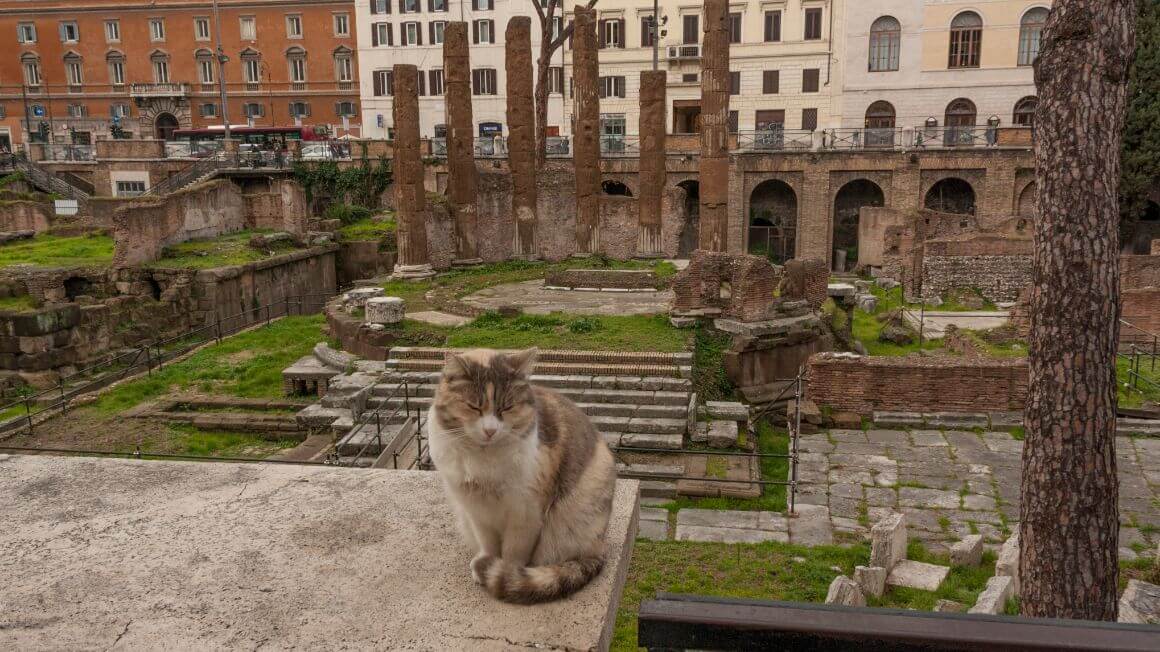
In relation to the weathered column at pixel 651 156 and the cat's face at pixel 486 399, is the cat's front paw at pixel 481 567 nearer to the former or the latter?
the cat's face at pixel 486 399

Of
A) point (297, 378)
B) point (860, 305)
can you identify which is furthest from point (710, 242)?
point (297, 378)

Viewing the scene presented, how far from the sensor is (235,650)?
227 centimetres

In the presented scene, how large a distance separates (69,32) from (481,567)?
61.0 meters

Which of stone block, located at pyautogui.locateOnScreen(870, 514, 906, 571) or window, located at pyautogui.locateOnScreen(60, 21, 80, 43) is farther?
window, located at pyautogui.locateOnScreen(60, 21, 80, 43)

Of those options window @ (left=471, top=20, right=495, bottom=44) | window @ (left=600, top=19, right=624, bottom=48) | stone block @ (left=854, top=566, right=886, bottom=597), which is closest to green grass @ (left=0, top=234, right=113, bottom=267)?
stone block @ (left=854, top=566, right=886, bottom=597)

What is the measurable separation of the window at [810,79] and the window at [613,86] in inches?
348

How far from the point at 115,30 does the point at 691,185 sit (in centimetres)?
3806

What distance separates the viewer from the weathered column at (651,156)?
22547mm

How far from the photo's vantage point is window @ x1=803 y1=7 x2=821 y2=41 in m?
39.8

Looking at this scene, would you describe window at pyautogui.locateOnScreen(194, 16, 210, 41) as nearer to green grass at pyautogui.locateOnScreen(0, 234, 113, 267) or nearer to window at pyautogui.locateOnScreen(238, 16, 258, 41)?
window at pyautogui.locateOnScreen(238, 16, 258, 41)

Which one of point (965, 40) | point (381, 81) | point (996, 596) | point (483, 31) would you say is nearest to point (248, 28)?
point (381, 81)

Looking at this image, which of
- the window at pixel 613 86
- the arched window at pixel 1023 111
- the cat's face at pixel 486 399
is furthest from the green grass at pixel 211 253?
the arched window at pixel 1023 111

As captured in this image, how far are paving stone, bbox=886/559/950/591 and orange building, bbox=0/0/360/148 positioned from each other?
46.7 meters

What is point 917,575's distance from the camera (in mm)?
8227
